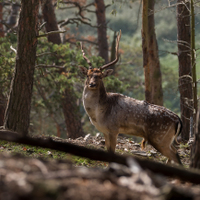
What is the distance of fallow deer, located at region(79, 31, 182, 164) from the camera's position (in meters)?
7.67

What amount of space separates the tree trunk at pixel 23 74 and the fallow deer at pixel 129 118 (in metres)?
1.70

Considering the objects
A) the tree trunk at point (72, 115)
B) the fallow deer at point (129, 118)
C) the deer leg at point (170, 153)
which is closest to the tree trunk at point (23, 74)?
the fallow deer at point (129, 118)

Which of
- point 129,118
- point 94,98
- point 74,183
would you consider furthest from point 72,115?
point 74,183

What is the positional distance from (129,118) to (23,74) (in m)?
3.06

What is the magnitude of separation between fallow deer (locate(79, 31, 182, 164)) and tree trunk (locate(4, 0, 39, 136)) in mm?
1697

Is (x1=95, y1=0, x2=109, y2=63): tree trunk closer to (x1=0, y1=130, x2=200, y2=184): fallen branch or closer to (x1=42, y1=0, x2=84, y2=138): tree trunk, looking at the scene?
(x1=42, y1=0, x2=84, y2=138): tree trunk

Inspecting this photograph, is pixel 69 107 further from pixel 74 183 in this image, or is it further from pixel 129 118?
pixel 74 183

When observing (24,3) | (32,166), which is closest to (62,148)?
(32,166)

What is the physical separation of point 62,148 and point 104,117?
16.4ft

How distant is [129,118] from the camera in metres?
7.95

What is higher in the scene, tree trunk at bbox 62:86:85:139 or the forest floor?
the forest floor

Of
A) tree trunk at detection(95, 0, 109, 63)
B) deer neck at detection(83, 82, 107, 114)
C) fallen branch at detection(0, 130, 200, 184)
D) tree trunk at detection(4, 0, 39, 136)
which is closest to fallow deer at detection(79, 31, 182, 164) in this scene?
deer neck at detection(83, 82, 107, 114)

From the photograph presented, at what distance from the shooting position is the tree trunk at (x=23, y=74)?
8.65 meters

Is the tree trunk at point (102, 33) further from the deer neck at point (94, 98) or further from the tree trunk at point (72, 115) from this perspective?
the deer neck at point (94, 98)
